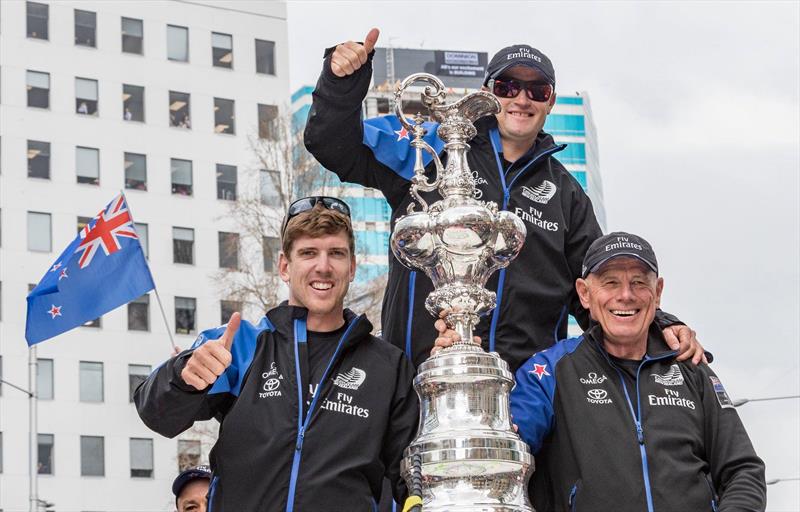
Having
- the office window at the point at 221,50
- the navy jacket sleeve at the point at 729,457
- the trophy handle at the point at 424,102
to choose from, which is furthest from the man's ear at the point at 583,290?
the office window at the point at 221,50

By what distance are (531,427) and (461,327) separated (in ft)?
2.78

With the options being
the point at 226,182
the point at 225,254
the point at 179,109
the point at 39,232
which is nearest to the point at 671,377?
the point at 39,232

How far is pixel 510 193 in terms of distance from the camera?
242 inches

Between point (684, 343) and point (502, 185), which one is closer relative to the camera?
point (684, 343)

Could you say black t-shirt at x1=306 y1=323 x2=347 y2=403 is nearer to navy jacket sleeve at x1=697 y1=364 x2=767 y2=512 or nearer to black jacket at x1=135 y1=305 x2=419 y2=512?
black jacket at x1=135 y1=305 x2=419 y2=512

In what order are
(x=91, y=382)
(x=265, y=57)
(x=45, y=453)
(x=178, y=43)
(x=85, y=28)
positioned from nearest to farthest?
(x=45, y=453) < (x=91, y=382) < (x=85, y=28) < (x=178, y=43) < (x=265, y=57)

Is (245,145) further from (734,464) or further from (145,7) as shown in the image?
(734,464)

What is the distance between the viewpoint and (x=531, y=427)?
18.2 feet

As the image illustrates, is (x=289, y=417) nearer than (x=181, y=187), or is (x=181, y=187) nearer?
(x=289, y=417)

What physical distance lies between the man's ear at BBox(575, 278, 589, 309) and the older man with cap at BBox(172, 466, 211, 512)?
3008mm

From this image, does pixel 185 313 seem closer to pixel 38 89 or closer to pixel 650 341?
pixel 38 89

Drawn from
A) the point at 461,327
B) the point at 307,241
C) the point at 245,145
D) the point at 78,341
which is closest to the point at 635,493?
the point at 461,327

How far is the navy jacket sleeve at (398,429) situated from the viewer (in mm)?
5480

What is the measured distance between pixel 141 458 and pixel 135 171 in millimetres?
9618
